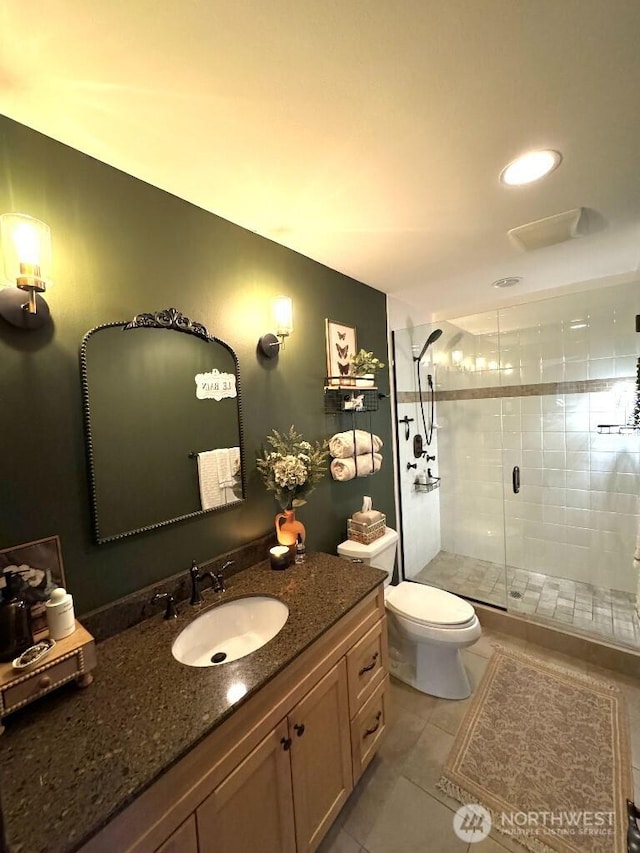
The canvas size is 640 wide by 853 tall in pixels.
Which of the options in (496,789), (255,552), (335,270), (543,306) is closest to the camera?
(496,789)

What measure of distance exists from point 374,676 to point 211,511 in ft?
3.24

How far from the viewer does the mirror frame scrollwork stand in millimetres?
1125

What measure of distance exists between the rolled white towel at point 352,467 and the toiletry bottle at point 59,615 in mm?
1342

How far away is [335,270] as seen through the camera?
2.15 m

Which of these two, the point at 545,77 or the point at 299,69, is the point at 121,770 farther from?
the point at 545,77

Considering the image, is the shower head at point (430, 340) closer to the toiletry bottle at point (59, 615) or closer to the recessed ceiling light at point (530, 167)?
the recessed ceiling light at point (530, 167)

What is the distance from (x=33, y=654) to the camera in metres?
0.87

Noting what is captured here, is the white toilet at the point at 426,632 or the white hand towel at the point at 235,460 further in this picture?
the white toilet at the point at 426,632

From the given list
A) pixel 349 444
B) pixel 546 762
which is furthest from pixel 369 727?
pixel 349 444

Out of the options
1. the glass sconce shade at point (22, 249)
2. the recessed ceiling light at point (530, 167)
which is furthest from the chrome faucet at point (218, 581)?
the recessed ceiling light at point (530, 167)

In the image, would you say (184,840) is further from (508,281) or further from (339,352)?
(508,281)

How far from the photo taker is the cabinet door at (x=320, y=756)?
3.48 ft

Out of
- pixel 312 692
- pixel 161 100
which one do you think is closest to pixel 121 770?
pixel 312 692

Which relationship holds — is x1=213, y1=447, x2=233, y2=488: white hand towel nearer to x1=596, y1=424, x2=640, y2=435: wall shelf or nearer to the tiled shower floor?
the tiled shower floor
